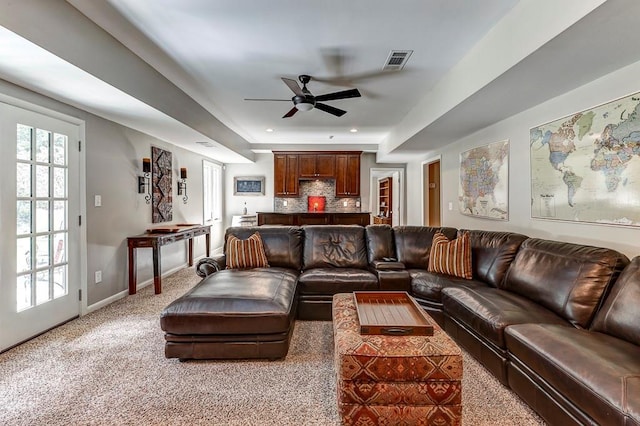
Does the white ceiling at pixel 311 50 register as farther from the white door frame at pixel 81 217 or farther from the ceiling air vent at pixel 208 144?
the ceiling air vent at pixel 208 144

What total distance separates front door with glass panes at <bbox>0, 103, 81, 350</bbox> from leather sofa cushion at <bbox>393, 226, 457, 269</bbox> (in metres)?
3.56

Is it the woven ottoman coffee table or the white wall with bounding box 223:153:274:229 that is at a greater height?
the white wall with bounding box 223:153:274:229

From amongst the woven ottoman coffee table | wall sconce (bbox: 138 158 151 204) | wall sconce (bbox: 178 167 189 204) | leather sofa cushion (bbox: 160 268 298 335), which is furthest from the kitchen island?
the woven ottoman coffee table

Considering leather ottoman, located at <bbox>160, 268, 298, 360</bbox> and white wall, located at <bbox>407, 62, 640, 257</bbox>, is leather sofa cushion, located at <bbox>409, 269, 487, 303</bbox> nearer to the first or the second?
white wall, located at <bbox>407, 62, 640, 257</bbox>

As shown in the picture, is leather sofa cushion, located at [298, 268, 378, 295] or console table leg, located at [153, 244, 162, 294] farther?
console table leg, located at [153, 244, 162, 294]

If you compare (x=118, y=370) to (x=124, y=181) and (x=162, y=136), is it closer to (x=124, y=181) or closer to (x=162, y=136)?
(x=124, y=181)

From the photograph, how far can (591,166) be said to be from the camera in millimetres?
2561

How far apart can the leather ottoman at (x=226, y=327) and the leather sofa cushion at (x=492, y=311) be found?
1.35 metres

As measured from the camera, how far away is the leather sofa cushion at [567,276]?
2.06 meters

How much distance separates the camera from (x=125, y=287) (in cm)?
407

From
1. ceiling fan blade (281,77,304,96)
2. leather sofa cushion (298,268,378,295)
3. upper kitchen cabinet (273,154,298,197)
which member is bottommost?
leather sofa cushion (298,268,378,295)

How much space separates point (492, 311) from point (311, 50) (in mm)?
2614

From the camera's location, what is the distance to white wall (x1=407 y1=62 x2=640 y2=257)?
234 cm

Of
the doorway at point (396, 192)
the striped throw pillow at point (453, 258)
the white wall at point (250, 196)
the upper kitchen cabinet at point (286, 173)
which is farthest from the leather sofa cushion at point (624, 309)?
the white wall at point (250, 196)
